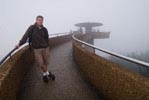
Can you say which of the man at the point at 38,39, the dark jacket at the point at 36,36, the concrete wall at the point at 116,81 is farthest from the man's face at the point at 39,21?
the concrete wall at the point at 116,81

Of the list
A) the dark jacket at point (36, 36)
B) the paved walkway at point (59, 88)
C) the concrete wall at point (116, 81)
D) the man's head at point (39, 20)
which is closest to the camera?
the concrete wall at point (116, 81)

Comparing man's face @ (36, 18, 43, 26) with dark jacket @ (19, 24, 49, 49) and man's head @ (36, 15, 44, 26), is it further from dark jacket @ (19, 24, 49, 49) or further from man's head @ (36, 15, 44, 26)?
dark jacket @ (19, 24, 49, 49)

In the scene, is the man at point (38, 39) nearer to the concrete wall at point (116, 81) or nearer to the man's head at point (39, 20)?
the man's head at point (39, 20)

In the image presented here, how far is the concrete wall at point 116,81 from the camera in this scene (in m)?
4.33

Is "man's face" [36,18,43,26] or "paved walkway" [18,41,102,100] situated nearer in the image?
"paved walkway" [18,41,102,100]

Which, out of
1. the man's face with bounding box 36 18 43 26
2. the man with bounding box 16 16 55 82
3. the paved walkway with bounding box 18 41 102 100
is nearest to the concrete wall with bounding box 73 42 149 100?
the paved walkway with bounding box 18 41 102 100

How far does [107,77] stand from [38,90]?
2.37 meters

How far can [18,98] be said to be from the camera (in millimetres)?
6832

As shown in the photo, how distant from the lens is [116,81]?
17.7 ft

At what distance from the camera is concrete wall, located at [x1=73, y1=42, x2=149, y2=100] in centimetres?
433

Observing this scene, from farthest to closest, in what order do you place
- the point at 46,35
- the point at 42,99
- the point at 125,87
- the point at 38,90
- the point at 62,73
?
the point at 62,73 → the point at 46,35 → the point at 38,90 → the point at 42,99 → the point at 125,87

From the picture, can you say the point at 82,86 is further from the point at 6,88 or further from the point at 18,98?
the point at 6,88

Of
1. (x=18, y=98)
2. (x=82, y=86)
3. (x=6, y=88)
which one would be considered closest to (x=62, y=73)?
(x=82, y=86)

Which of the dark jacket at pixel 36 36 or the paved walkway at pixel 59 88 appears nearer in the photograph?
the paved walkway at pixel 59 88
